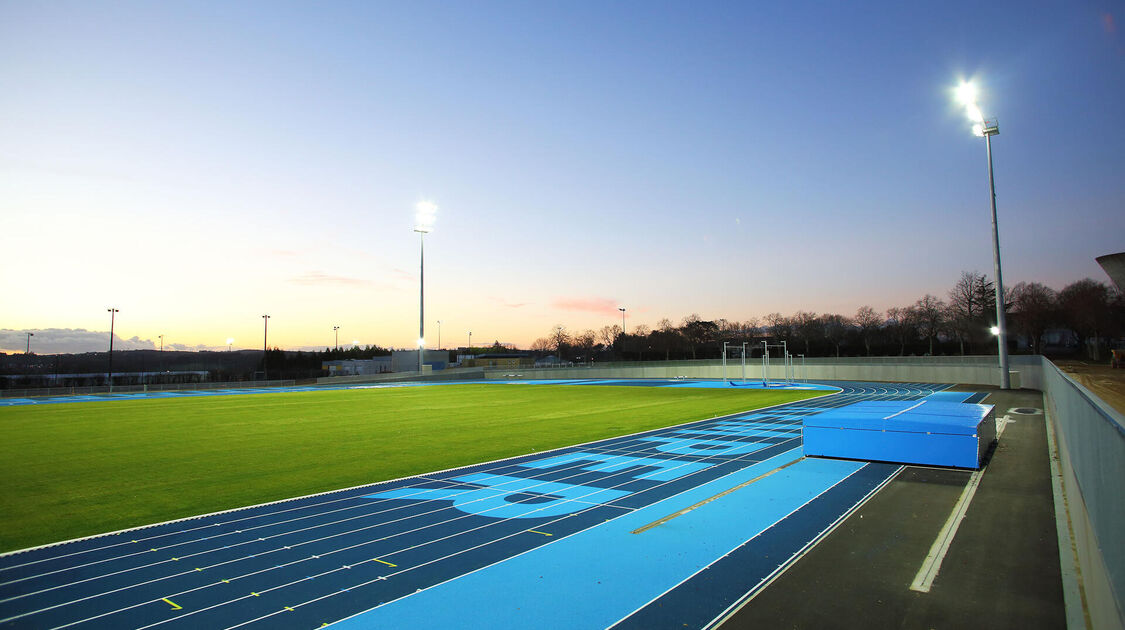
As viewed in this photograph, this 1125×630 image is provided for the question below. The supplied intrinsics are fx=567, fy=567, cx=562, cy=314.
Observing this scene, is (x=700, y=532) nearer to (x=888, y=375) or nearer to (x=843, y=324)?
(x=888, y=375)

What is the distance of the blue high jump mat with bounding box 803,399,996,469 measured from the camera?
11727 millimetres

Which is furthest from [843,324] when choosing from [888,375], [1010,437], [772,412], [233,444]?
[233,444]

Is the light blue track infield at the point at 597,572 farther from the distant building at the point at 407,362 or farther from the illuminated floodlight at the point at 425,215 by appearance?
the distant building at the point at 407,362

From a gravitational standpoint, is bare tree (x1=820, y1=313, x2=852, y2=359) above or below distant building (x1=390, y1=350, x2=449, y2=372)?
above

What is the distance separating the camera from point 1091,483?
552cm

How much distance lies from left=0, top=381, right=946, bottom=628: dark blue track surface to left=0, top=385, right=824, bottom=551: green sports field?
1.45m

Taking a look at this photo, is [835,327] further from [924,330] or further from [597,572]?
[597,572]

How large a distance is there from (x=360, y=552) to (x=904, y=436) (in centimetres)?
1124

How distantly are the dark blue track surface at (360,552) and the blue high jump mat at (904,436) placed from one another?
66 cm

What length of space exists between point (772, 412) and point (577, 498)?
16.5 metres

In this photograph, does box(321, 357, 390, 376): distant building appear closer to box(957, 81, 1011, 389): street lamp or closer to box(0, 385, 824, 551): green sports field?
box(0, 385, 824, 551): green sports field

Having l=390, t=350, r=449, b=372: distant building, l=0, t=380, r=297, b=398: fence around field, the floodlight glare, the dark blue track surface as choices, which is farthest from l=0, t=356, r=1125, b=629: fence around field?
l=390, t=350, r=449, b=372: distant building

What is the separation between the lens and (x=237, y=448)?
54.3 feet

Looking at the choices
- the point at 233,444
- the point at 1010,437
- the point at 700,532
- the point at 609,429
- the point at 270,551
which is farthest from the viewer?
the point at 609,429
